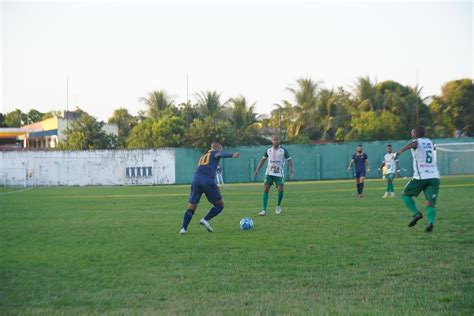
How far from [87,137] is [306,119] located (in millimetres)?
20212

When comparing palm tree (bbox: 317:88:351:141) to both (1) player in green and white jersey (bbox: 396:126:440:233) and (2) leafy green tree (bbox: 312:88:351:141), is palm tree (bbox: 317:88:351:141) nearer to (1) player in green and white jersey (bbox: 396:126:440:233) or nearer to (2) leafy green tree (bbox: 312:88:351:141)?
(2) leafy green tree (bbox: 312:88:351:141)

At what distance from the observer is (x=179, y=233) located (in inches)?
494

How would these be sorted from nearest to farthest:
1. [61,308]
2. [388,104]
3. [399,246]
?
[61,308]
[399,246]
[388,104]

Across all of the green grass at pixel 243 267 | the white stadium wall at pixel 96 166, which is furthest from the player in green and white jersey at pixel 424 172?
the white stadium wall at pixel 96 166

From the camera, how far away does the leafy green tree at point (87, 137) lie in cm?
5294

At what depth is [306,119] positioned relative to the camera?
6091 cm

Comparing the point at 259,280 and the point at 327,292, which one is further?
the point at 259,280

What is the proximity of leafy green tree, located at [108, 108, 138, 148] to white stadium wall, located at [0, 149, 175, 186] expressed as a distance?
2398 cm

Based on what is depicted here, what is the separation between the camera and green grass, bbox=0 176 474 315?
653 cm

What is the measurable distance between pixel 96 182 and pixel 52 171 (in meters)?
3.14

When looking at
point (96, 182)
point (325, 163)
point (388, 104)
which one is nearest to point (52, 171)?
point (96, 182)

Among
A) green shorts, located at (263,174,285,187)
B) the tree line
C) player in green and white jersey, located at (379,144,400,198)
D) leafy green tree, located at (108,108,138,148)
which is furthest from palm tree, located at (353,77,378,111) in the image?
green shorts, located at (263,174,285,187)

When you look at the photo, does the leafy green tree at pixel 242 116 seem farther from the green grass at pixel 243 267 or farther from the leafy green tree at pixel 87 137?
the green grass at pixel 243 267

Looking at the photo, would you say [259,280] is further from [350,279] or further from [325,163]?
[325,163]
